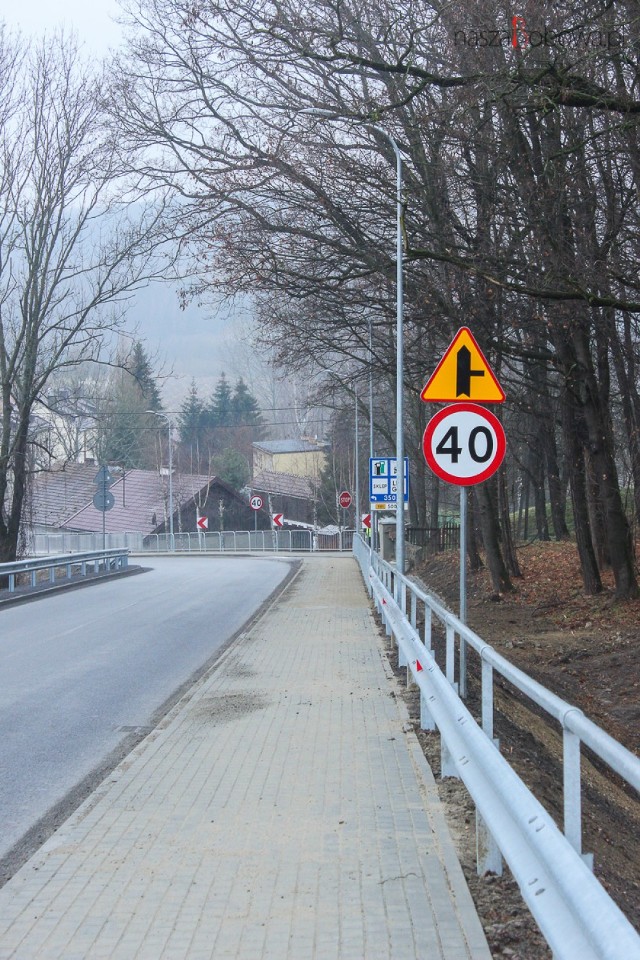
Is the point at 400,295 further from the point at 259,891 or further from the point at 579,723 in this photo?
the point at 579,723

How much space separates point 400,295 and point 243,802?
12680 millimetres

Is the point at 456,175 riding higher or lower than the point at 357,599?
higher

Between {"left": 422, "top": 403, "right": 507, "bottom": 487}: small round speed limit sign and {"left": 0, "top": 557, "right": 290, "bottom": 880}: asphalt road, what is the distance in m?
3.50

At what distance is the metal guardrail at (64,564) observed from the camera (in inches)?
976

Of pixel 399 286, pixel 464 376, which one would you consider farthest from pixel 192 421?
pixel 464 376

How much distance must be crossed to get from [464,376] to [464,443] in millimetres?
642

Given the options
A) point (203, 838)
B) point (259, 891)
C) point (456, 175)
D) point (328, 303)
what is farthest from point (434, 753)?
point (328, 303)

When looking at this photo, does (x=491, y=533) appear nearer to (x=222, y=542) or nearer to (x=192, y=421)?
(x=222, y=542)

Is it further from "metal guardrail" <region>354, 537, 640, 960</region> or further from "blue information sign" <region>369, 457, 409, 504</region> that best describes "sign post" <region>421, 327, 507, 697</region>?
"blue information sign" <region>369, 457, 409, 504</region>

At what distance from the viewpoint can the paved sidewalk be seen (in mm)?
4258

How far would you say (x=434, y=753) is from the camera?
7.78 m

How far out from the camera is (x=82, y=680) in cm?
1205

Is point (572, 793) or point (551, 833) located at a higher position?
point (572, 793)

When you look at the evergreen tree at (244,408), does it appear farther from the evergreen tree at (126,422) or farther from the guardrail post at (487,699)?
the guardrail post at (487,699)
